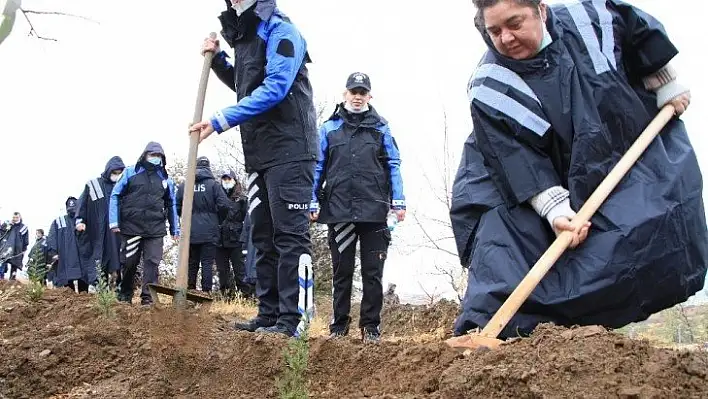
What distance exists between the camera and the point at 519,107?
120 inches

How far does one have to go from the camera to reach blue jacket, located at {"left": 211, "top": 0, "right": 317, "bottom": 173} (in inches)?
166

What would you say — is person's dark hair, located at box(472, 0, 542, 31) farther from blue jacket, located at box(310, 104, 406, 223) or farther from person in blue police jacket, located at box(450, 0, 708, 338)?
blue jacket, located at box(310, 104, 406, 223)

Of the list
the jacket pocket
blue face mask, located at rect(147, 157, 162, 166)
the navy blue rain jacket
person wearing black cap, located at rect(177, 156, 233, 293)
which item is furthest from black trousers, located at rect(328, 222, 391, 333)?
the navy blue rain jacket

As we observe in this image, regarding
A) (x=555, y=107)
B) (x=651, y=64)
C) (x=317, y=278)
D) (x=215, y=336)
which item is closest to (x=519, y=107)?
(x=555, y=107)

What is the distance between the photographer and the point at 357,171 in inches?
224

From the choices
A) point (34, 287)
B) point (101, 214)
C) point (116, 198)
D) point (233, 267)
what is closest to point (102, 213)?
point (101, 214)

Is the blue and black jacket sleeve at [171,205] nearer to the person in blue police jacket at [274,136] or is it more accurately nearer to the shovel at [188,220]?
the shovel at [188,220]

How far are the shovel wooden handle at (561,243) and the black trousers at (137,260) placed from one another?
599cm

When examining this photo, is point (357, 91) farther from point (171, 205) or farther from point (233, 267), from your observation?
point (233, 267)

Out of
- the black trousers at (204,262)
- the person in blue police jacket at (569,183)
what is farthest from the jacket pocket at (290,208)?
the black trousers at (204,262)

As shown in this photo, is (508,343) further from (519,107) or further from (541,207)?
(519,107)

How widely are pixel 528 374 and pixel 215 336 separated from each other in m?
2.02

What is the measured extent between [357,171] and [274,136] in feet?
4.70

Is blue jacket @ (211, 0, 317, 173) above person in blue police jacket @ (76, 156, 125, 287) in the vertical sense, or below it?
above
